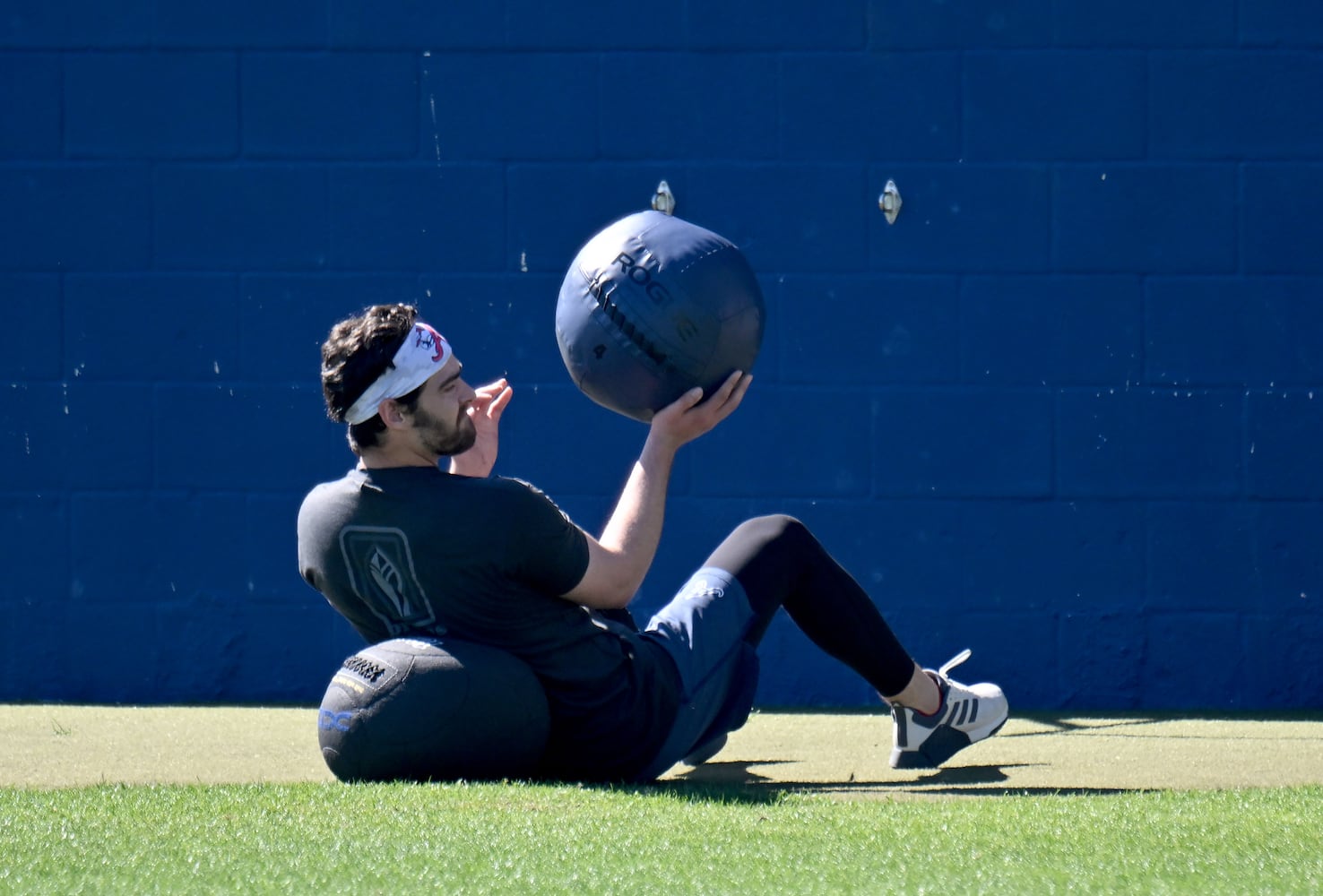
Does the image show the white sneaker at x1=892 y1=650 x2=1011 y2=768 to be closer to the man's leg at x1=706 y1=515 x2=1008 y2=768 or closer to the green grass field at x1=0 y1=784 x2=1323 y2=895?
the man's leg at x1=706 y1=515 x2=1008 y2=768

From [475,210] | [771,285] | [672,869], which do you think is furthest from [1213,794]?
[475,210]

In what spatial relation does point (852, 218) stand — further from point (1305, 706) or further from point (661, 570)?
point (1305, 706)

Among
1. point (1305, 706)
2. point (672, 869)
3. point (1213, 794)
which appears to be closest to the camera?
point (672, 869)

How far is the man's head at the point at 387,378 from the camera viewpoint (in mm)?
3270

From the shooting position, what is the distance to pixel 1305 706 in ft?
17.2

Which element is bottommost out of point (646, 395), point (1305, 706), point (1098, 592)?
point (1305, 706)

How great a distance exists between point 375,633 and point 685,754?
2.25 feet

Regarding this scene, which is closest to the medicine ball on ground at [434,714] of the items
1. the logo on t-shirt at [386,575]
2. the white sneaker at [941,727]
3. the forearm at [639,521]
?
the logo on t-shirt at [386,575]

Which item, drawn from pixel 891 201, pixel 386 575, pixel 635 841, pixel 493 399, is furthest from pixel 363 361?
pixel 891 201

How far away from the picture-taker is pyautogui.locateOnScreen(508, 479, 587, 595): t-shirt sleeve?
3209 mm

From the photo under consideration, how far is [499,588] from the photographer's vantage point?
3270 millimetres

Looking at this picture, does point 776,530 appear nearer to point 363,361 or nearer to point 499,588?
point 499,588

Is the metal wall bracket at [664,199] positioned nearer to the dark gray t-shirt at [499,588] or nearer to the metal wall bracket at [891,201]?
the metal wall bracket at [891,201]

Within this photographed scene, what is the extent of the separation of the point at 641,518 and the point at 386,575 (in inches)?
20.1
